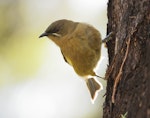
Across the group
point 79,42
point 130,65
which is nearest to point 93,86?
point 79,42

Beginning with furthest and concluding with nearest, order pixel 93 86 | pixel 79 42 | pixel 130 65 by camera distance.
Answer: pixel 93 86, pixel 79 42, pixel 130 65

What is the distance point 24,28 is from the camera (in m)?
8.34

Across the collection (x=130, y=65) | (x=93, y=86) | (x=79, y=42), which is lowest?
(x=93, y=86)

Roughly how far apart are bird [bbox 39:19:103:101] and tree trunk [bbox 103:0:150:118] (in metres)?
0.92

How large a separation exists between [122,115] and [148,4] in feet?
2.84

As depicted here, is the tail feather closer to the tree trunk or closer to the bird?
the bird

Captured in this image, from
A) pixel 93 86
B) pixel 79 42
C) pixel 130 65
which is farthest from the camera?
pixel 93 86

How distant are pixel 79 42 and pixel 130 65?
1.56 metres

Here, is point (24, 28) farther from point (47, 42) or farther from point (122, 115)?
point (122, 115)

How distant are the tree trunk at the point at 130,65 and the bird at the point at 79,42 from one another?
0.92 meters

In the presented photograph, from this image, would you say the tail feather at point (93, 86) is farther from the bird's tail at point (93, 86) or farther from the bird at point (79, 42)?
the bird at point (79, 42)

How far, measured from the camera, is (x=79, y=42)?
5.29 metres

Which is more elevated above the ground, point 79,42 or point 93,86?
point 79,42

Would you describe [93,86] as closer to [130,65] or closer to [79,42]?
[79,42]
